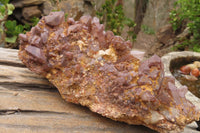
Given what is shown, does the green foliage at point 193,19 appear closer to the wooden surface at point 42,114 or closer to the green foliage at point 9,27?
the wooden surface at point 42,114

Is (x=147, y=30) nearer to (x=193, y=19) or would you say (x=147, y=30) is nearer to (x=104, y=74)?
(x=193, y=19)

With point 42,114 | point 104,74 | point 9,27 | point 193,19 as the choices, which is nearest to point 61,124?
point 42,114

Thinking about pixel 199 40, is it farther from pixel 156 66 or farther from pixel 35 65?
pixel 35 65

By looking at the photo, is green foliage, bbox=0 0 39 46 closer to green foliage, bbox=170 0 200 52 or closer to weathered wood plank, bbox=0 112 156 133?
weathered wood plank, bbox=0 112 156 133

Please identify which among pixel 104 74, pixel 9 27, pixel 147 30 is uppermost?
pixel 147 30

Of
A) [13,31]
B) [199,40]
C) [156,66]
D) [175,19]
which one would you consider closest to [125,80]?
[156,66]

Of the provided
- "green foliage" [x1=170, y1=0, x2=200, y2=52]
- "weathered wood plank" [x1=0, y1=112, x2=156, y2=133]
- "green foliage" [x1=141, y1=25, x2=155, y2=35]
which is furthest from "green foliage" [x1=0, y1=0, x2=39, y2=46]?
"green foliage" [x1=141, y1=25, x2=155, y2=35]
